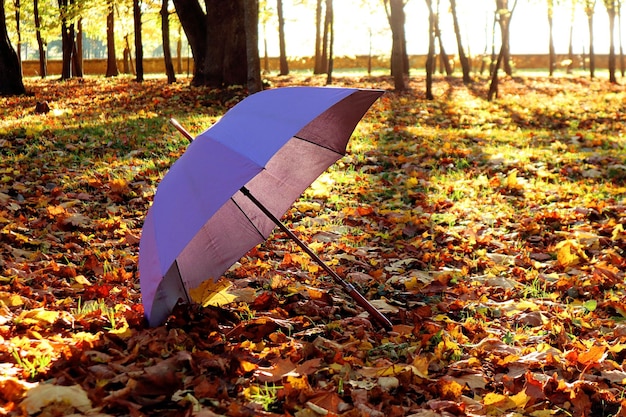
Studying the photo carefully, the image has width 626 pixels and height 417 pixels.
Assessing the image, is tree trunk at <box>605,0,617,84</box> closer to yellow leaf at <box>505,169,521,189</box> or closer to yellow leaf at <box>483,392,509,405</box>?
yellow leaf at <box>505,169,521,189</box>

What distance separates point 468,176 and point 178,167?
17.0 ft

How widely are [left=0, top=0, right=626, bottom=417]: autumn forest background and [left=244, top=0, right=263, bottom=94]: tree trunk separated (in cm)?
195

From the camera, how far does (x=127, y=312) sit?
12.3 ft

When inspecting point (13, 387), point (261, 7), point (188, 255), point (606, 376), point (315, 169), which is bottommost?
point (606, 376)

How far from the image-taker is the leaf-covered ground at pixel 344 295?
2938 millimetres

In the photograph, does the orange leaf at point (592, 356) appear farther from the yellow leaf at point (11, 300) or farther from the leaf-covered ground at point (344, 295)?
the yellow leaf at point (11, 300)

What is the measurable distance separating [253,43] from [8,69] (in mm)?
6880

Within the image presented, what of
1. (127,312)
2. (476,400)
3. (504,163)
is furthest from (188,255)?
(504,163)

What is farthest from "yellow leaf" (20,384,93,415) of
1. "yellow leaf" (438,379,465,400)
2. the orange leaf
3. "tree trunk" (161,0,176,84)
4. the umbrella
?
"tree trunk" (161,0,176,84)

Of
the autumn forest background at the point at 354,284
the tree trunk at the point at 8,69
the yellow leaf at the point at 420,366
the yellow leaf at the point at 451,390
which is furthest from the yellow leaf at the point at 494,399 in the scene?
the tree trunk at the point at 8,69

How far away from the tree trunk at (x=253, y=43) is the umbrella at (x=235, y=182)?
791 cm

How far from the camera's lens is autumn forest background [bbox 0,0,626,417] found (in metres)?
2.94

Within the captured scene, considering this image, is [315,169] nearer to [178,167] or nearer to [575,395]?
[178,167]

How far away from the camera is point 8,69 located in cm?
1495
